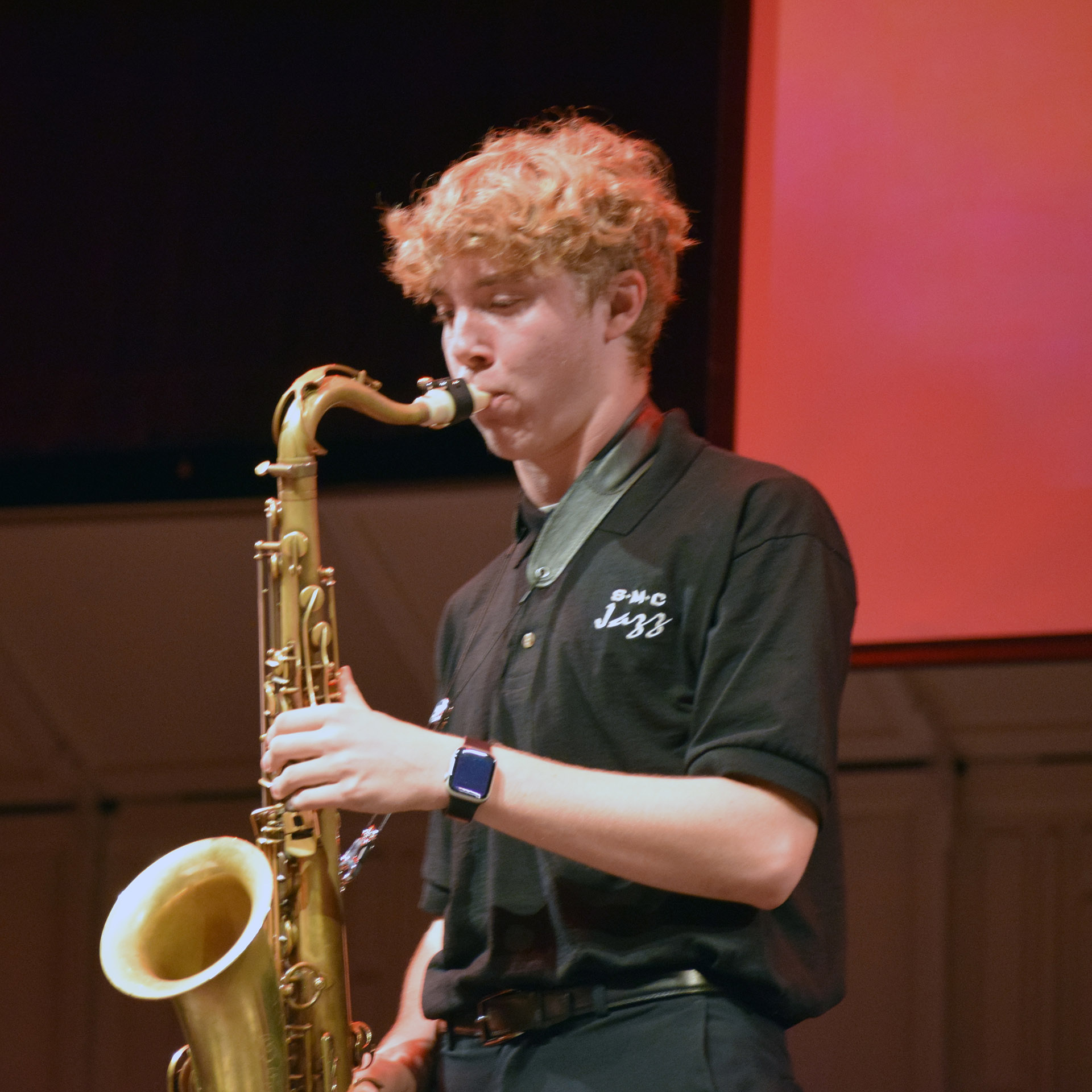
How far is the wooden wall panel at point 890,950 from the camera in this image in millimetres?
2766

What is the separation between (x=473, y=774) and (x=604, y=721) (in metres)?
0.23

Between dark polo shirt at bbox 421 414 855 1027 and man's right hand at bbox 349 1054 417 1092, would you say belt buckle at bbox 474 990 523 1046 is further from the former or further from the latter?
man's right hand at bbox 349 1054 417 1092

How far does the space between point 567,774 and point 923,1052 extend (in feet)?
6.04

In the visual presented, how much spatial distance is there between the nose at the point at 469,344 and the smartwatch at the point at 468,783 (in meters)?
0.54

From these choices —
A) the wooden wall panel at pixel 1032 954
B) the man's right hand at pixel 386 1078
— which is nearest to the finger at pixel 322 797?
the man's right hand at pixel 386 1078

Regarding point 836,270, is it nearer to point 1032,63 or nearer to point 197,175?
point 1032,63

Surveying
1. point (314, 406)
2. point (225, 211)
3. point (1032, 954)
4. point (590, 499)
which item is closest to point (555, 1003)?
point (590, 499)

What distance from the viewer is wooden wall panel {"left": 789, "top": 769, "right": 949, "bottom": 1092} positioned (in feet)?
9.07

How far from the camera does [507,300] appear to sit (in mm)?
1617

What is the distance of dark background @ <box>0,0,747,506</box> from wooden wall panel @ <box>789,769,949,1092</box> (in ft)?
3.18

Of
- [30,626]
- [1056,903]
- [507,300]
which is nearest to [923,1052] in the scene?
[1056,903]

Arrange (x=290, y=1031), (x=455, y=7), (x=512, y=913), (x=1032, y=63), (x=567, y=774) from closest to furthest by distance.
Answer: (x=567, y=774)
(x=512, y=913)
(x=290, y=1031)
(x=1032, y=63)
(x=455, y=7)

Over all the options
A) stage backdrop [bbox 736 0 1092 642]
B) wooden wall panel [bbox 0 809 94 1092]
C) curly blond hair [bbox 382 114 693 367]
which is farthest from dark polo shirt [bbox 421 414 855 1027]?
wooden wall panel [bbox 0 809 94 1092]

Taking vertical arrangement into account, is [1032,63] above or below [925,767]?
above
